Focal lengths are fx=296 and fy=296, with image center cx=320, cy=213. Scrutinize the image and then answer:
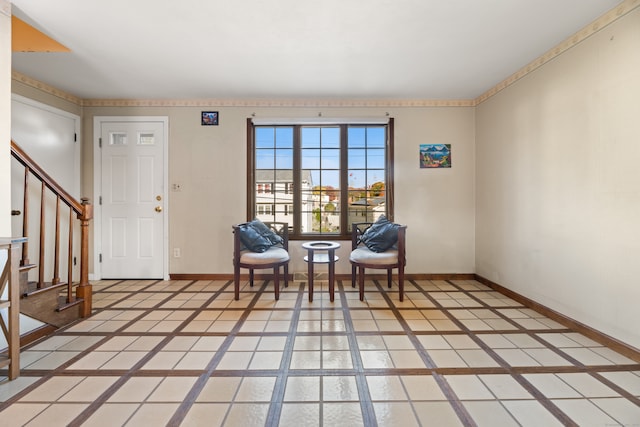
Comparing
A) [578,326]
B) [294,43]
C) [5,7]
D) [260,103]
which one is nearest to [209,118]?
[260,103]

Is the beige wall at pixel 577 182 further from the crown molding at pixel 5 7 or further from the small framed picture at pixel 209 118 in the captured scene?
the crown molding at pixel 5 7

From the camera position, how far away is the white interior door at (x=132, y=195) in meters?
4.05

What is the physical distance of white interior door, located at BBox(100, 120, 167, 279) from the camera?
405cm

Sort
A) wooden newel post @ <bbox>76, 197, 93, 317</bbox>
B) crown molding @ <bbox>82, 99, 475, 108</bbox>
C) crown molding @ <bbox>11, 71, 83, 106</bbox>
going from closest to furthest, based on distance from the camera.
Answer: wooden newel post @ <bbox>76, 197, 93, 317</bbox> < crown molding @ <bbox>11, 71, 83, 106</bbox> < crown molding @ <bbox>82, 99, 475, 108</bbox>

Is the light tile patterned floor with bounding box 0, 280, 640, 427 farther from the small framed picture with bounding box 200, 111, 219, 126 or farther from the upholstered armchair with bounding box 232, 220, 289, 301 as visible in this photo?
the small framed picture with bounding box 200, 111, 219, 126

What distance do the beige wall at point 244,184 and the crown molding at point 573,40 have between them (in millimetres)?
786

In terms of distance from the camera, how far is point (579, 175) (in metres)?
2.47

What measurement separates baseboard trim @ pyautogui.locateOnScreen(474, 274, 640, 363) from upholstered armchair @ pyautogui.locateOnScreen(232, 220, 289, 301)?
8.44 feet

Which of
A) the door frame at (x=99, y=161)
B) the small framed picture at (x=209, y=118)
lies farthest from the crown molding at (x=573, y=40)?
the door frame at (x=99, y=161)

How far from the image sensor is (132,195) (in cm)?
406

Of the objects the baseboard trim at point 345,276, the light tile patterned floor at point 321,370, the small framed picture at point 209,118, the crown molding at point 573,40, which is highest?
the crown molding at point 573,40

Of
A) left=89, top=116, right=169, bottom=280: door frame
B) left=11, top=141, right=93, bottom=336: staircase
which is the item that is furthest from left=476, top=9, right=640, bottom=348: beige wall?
left=89, top=116, right=169, bottom=280: door frame

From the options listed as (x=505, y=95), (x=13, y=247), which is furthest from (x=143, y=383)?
(x=505, y=95)

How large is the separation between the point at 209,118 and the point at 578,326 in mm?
4588
